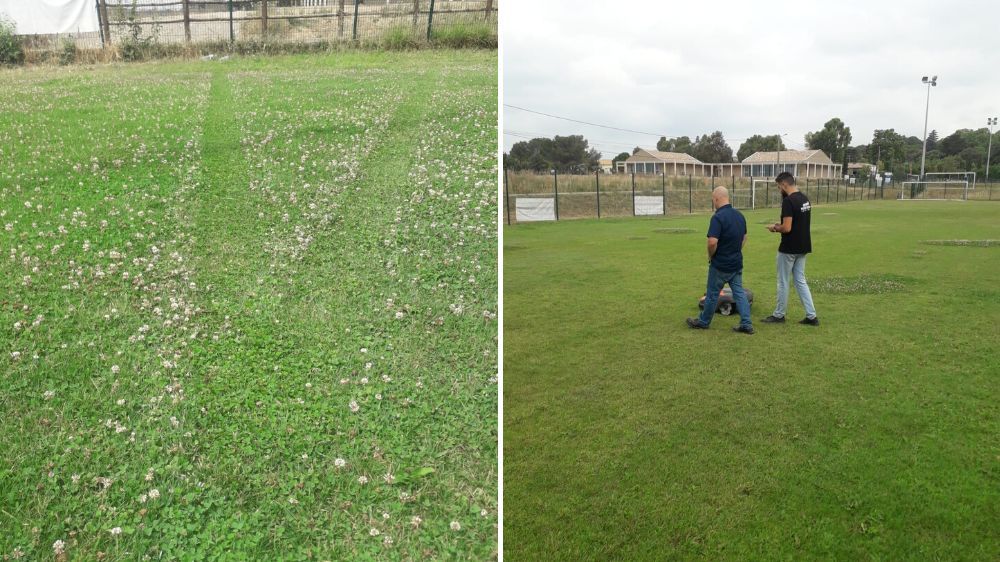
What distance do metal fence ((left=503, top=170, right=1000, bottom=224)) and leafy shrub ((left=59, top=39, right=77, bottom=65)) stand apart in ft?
10.7

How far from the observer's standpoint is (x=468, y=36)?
2920 millimetres

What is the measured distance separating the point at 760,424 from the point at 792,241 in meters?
1.72

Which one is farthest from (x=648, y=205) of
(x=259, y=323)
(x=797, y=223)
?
(x=259, y=323)

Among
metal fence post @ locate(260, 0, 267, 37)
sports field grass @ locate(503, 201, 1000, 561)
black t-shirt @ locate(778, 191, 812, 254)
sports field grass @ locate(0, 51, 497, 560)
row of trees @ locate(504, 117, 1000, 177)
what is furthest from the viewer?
row of trees @ locate(504, 117, 1000, 177)

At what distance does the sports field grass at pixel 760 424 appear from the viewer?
2.01 m

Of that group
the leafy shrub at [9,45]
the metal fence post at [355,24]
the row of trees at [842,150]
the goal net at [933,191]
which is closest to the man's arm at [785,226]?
the row of trees at [842,150]

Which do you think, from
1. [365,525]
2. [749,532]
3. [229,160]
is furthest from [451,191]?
[749,532]

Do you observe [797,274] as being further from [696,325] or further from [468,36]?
[468,36]

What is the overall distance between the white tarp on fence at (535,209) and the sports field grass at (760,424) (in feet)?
14.0

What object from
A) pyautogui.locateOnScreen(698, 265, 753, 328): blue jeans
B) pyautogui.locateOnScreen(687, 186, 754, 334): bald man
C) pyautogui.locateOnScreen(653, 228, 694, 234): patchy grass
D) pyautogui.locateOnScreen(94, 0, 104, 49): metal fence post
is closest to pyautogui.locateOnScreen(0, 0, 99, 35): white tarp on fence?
pyautogui.locateOnScreen(94, 0, 104, 49): metal fence post

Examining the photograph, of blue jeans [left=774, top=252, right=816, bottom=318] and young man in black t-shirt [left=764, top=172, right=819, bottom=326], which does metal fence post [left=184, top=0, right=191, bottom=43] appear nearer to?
young man in black t-shirt [left=764, top=172, right=819, bottom=326]

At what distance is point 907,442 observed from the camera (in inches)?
97.2

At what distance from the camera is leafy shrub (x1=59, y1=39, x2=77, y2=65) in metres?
3.61

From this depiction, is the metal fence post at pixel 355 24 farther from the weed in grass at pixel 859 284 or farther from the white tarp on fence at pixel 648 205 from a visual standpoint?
the white tarp on fence at pixel 648 205
